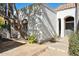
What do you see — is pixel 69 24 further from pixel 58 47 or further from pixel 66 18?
pixel 58 47

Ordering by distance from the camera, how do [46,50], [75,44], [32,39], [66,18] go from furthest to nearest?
[32,39], [66,18], [46,50], [75,44]

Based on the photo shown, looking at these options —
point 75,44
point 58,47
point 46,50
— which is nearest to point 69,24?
point 58,47

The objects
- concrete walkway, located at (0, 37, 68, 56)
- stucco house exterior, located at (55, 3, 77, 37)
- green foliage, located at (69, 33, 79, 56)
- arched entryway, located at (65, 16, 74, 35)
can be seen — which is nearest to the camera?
green foliage, located at (69, 33, 79, 56)

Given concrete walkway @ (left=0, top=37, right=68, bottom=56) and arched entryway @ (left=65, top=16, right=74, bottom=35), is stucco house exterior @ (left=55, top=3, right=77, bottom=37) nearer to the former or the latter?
arched entryway @ (left=65, top=16, right=74, bottom=35)

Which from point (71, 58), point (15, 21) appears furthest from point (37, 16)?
point (71, 58)

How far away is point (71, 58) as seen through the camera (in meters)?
5.37

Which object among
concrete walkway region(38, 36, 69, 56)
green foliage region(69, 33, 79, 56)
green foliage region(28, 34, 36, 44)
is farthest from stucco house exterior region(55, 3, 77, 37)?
green foliage region(69, 33, 79, 56)

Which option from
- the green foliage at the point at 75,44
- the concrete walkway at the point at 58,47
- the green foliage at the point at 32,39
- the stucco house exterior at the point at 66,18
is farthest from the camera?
the green foliage at the point at 32,39

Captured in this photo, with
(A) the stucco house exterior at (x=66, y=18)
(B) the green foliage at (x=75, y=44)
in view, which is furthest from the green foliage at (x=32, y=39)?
(B) the green foliage at (x=75, y=44)

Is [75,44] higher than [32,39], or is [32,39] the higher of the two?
[75,44]

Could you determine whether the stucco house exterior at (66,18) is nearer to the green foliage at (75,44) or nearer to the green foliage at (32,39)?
the green foliage at (32,39)

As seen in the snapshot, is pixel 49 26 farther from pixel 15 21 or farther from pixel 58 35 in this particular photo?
pixel 15 21

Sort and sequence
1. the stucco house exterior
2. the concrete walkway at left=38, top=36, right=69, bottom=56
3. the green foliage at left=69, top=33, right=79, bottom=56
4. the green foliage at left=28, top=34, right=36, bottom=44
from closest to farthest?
the green foliage at left=69, top=33, right=79, bottom=56 < the concrete walkway at left=38, top=36, right=69, bottom=56 < the stucco house exterior < the green foliage at left=28, top=34, right=36, bottom=44

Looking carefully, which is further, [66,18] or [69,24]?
[66,18]
